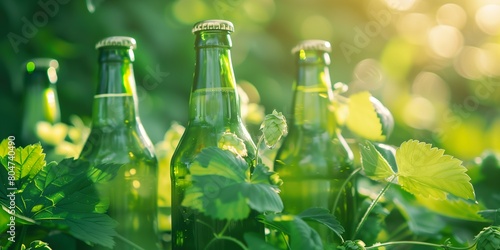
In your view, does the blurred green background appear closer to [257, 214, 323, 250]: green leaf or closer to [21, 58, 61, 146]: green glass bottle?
[21, 58, 61, 146]: green glass bottle

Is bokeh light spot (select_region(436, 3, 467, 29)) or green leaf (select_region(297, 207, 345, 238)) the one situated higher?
bokeh light spot (select_region(436, 3, 467, 29))

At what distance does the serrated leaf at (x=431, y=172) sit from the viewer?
0.65m

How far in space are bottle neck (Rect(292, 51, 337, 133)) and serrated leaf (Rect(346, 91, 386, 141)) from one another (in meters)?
0.08

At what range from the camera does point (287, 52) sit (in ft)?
7.23

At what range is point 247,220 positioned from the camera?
0.66 metres

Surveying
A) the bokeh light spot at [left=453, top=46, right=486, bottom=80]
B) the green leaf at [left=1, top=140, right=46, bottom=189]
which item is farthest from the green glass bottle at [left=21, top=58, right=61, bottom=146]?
the bokeh light spot at [left=453, top=46, right=486, bottom=80]

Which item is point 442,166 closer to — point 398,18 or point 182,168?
point 182,168

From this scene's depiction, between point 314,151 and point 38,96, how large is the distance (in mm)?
662

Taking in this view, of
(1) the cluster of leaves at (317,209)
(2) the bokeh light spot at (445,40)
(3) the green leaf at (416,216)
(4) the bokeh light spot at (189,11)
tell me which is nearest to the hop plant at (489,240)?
(1) the cluster of leaves at (317,209)

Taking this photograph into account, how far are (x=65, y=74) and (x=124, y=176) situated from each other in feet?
3.25

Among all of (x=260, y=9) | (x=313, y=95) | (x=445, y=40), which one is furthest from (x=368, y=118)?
(x=445, y=40)

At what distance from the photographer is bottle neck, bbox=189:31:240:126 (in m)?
0.70

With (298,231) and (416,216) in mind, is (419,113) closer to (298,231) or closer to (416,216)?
(416,216)

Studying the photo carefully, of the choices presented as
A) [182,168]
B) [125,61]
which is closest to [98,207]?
[182,168]
